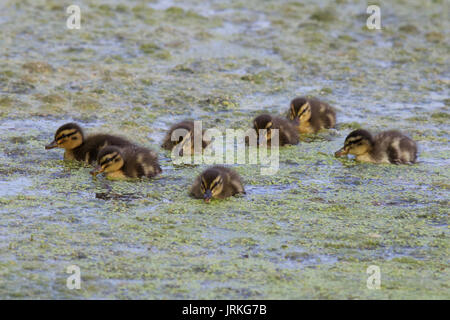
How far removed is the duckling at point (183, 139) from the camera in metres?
6.36

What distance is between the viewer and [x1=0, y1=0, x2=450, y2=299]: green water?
4.15 meters

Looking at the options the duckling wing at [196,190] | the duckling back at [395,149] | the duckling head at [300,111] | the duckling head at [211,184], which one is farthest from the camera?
the duckling head at [300,111]

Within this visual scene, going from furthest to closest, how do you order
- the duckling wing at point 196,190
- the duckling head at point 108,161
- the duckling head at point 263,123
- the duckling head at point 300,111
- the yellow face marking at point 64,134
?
1. the duckling head at point 300,111
2. the duckling head at point 263,123
3. the yellow face marking at point 64,134
4. the duckling head at point 108,161
5. the duckling wing at point 196,190

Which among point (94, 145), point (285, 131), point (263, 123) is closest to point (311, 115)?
point (285, 131)

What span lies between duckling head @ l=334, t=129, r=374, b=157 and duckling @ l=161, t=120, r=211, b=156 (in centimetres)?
109

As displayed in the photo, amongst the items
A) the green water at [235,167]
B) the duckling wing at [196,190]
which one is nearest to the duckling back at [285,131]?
the green water at [235,167]

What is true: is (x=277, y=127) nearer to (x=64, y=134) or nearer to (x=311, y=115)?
(x=311, y=115)

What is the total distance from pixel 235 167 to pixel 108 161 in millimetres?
996

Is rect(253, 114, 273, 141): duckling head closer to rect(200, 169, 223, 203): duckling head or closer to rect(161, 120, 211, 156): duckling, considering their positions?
rect(161, 120, 211, 156): duckling

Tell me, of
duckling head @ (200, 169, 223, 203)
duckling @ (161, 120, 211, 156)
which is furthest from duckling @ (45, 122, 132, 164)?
duckling head @ (200, 169, 223, 203)

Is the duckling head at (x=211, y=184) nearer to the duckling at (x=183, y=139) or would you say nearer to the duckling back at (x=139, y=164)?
the duckling back at (x=139, y=164)

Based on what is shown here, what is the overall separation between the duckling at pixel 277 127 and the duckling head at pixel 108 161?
58.2 inches

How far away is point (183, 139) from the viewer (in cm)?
637
